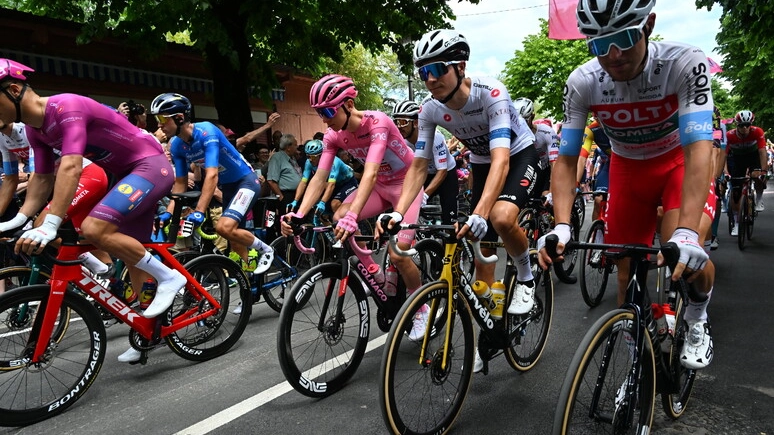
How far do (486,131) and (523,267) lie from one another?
1034 millimetres

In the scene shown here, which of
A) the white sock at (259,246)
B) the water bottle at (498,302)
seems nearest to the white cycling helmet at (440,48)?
the water bottle at (498,302)

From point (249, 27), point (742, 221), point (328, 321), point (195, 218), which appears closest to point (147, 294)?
point (195, 218)

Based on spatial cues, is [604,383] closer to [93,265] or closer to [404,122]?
[93,265]

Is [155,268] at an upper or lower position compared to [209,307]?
upper

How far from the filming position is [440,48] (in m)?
3.34

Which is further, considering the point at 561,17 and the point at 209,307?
the point at 561,17

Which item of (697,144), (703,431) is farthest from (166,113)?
(703,431)

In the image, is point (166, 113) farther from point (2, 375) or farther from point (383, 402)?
point (383, 402)

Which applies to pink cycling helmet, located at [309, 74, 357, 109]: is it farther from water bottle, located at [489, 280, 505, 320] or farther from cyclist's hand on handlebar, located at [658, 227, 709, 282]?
cyclist's hand on handlebar, located at [658, 227, 709, 282]

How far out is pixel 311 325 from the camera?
3615 mm

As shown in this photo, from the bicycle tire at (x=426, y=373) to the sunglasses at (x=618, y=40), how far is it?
1.40m

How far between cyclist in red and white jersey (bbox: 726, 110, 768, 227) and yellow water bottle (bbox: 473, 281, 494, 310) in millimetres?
7137

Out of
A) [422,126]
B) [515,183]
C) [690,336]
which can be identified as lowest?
[690,336]

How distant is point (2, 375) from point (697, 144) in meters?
4.71
